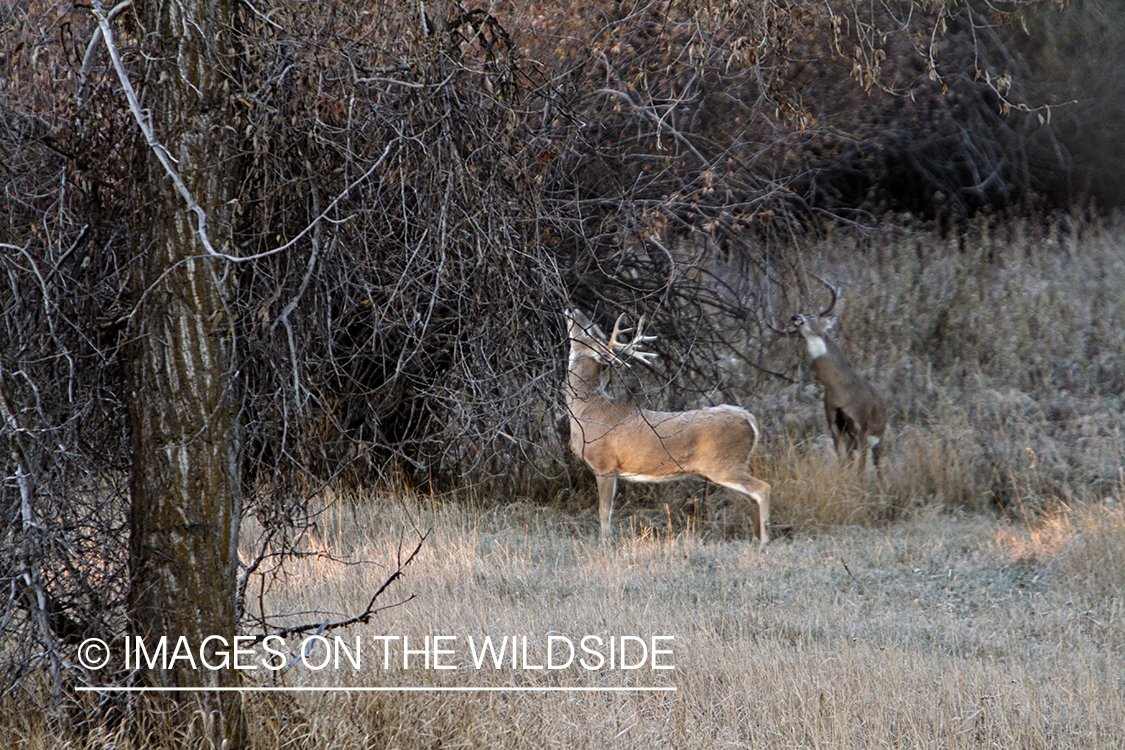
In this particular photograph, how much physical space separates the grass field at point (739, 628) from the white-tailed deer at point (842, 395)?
809 mm

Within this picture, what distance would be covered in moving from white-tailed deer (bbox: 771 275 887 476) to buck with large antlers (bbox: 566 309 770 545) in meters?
1.35

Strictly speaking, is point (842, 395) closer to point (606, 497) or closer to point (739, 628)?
point (606, 497)

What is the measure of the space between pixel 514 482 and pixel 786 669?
4.51 m

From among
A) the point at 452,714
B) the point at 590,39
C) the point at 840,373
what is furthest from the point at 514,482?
the point at 452,714

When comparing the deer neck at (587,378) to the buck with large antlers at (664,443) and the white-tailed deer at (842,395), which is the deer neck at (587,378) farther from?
the white-tailed deer at (842,395)

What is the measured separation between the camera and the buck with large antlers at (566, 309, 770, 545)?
25.0ft

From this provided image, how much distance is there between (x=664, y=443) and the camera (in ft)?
25.0

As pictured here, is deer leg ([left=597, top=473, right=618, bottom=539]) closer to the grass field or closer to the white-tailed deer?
the grass field

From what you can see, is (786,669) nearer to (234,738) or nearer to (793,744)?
(793,744)

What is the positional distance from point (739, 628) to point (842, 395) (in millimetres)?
3504

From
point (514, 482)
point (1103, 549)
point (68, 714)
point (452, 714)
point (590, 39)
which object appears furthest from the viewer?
point (514, 482)

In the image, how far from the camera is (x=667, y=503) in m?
8.77

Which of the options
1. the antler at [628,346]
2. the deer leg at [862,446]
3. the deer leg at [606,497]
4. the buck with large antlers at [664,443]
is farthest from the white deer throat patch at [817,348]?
the antler at [628,346]

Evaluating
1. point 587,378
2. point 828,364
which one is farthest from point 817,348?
point 587,378
